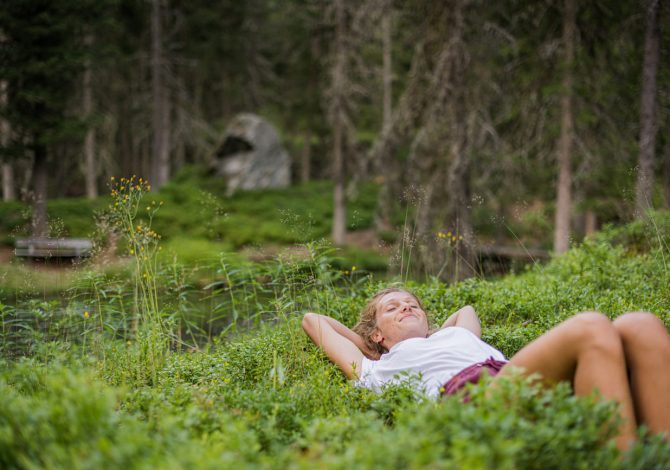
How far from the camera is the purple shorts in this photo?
2764mm

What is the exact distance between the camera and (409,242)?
418cm

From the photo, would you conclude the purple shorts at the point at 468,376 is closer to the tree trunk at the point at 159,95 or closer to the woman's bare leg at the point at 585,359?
the woman's bare leg at the point at 585,359

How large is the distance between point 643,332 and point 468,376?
771mm

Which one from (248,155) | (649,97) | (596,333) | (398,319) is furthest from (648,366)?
(248,155)

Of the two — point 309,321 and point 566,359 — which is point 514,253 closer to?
point 309,321

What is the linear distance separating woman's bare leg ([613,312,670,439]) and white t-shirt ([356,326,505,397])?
2.29 ft

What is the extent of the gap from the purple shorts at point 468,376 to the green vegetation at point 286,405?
152mm

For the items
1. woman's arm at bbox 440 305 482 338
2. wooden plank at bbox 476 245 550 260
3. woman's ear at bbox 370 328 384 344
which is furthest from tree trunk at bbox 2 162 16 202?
woman's arm at bbox 440 305 482 338

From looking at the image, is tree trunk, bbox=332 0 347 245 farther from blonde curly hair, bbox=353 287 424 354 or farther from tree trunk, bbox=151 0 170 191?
blonde curly hair, bbox=353 287 424 354

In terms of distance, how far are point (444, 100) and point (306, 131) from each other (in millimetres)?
13133

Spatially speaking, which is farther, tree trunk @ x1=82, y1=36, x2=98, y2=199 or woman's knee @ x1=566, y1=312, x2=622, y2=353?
tree trunk @ x1=82, y1=36, x2=98, y2=199

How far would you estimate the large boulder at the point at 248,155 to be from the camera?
20.3 m

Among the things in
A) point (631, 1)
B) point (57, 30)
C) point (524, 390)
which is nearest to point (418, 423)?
point (524, 390)

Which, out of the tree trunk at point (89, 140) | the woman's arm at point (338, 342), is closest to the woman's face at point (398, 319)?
the woman's arm at point (338, 342)
